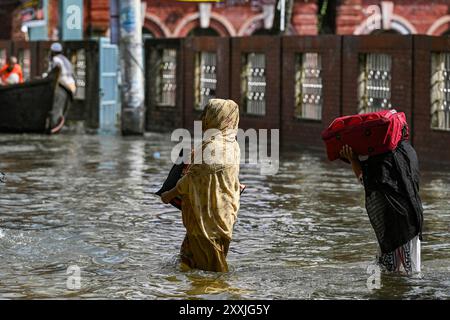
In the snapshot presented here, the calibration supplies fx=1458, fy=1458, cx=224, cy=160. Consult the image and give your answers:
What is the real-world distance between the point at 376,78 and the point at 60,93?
6.92 m

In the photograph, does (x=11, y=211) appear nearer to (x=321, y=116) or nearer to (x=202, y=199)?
(x=202, y=199)

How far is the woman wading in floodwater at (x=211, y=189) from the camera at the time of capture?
1036cm

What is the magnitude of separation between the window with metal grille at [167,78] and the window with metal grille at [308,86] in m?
4.32

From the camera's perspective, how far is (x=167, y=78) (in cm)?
2894

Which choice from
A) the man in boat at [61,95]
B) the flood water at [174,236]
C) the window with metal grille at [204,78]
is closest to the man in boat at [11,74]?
the man in boat at [61,95]

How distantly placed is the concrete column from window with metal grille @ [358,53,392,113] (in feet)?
14.1

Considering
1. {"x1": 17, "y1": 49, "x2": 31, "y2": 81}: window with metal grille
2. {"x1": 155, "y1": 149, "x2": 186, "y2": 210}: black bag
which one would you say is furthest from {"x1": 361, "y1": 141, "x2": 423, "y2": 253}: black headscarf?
{"x1": 17, "y1": 49, "x2": 31, "y2": 81}: window with metal grille

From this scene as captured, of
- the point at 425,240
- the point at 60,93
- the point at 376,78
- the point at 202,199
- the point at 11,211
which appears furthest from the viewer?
the point at 60,93

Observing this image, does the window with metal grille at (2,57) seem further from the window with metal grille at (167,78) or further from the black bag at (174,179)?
the black bag at (174,179)

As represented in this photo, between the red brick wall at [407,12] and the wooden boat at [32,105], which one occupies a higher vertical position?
the red brick wall at [407,12]

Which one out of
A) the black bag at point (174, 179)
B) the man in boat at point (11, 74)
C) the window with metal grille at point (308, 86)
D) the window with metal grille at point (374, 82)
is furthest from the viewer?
the man in boat at point (11, 74)

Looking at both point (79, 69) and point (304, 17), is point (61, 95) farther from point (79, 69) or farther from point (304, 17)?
point (304, 17)
